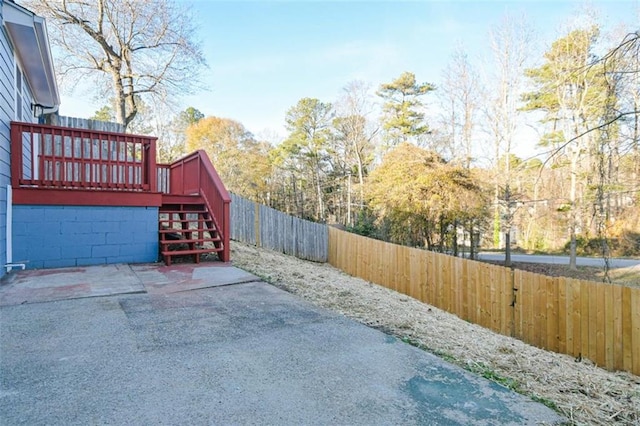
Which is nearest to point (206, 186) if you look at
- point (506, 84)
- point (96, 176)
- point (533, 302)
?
point (96, 176)

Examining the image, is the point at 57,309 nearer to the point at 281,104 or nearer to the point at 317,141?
the point at 317,141

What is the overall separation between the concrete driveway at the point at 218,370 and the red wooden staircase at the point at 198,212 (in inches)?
97.6

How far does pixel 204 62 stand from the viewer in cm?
1498

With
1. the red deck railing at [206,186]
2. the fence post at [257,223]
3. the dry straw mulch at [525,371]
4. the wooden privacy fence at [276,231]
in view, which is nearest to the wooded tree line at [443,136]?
the dry straw mulch at [525,371]

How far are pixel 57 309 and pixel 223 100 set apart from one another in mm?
21809

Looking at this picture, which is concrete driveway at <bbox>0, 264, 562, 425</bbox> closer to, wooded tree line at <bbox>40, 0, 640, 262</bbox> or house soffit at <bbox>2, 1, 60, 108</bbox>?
wooded tree line at <bbox>40, 0, 640, 262</bbox>

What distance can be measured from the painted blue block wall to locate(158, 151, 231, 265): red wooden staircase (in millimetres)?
336

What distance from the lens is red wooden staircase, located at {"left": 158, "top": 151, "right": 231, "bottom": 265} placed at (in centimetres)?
654

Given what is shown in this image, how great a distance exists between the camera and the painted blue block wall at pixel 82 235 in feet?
18.2

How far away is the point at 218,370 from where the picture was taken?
2439 mm

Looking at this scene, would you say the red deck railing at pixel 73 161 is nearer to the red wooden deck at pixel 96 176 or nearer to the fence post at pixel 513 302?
the red wooden deck at pixel 96 176

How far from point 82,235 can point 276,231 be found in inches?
228

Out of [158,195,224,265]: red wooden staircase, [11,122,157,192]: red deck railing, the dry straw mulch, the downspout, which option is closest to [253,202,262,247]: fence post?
[158,195,224,265]: red wooden staircase

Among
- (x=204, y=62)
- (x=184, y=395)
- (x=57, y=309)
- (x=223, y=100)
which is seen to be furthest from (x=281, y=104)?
(x=184, y=395)
